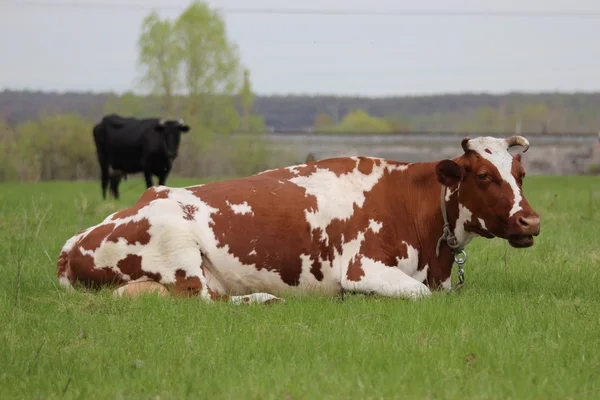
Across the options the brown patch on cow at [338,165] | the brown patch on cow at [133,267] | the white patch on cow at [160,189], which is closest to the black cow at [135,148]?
the white patch on cow at [160,189]

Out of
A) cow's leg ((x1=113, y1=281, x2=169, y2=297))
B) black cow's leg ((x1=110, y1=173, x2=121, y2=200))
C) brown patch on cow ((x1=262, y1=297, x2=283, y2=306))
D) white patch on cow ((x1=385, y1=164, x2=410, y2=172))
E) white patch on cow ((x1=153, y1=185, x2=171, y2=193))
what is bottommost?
black cow's leg ((x1=110, y1=173, x2=121, y2=200))

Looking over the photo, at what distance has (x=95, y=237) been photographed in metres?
8.45

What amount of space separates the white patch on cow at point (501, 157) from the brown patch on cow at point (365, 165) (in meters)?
1.16

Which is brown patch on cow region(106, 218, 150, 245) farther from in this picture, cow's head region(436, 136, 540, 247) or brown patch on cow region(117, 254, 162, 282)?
cow's head region(436, 136, 540, 247)

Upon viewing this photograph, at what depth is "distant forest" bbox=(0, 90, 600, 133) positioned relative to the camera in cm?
8812

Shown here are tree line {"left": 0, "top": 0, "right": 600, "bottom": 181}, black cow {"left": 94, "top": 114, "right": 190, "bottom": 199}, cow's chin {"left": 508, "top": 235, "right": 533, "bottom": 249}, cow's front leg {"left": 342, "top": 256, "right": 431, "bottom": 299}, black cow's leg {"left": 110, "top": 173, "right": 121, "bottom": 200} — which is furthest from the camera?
tree line {"left": 0, "top": 0, "right": 600, "bottom": 181}

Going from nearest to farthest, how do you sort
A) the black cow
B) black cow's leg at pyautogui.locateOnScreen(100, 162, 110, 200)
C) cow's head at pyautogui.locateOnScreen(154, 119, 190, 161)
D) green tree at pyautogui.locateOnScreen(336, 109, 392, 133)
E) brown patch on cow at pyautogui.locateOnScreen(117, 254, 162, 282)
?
brown patch on cow at pyautogui.locateOnScreen(117, 254, 162, 282)
black cow's leg at pyautogui.locateOnScreen(100, 162, 110, 200)
the black cow
cow's head at pyautogui.locateOnScreen(154, 119, 190, 161)
green tree at pyautogui.locateOnScreen(336, 109, 392, 133)

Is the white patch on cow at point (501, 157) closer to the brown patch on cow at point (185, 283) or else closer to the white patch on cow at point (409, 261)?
the white patch on cow at point (409, 261)

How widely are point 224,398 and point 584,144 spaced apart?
66.9m

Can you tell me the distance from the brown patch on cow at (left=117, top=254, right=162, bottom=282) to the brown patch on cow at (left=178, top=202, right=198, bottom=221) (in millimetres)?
583

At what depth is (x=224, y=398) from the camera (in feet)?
16.8

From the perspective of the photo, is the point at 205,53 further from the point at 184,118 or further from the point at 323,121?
the point at 323,121

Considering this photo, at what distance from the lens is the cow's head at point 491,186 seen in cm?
802

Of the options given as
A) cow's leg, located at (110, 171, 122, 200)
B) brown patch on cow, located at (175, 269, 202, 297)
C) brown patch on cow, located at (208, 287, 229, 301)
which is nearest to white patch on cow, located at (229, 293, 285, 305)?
brown patch on cow, located at (208, 287, 229, 301)
